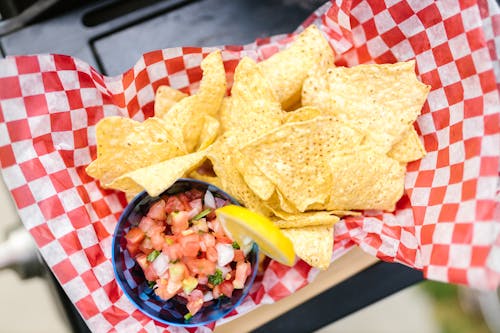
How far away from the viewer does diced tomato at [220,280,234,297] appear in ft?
4.27

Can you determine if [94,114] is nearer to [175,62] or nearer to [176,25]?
[175,62]

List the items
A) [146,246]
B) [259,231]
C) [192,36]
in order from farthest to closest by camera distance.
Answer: [192,36]
[146,246]
[259,231]

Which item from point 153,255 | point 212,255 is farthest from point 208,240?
point 153,255

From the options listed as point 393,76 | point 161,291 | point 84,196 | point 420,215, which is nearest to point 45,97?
point 84,196

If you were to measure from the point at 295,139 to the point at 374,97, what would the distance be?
26cm

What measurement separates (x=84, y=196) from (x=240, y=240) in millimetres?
432

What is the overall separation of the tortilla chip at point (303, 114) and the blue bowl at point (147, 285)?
26cm

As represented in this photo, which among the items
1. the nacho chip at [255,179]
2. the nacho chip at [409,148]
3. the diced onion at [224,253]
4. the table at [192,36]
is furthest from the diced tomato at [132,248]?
the nacho chip at [409,148]

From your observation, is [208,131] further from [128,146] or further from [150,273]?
[150,273]

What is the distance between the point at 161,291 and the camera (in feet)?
4.12

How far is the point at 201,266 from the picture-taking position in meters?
1.26

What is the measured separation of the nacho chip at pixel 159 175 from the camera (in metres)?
1.18

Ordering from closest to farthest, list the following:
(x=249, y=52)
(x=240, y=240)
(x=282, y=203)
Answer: (x=240, y=240)
(x=282, y=203)
(x=249, y=52)

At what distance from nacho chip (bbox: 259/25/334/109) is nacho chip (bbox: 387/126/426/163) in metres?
0.29
